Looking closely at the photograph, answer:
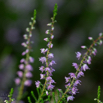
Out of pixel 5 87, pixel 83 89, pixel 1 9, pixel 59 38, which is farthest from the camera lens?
pixel 1 9

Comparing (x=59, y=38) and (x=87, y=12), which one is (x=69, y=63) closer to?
(x=59, y=38)

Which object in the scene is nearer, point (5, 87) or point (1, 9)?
point (5, 87)

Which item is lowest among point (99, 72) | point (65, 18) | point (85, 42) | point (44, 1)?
point (99, 72)

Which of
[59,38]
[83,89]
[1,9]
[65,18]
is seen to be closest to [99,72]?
[83,89]

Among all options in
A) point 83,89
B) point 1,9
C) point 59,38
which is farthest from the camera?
point 1,9

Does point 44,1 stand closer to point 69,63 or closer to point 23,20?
point 23,20

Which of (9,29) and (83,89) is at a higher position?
(9,29)

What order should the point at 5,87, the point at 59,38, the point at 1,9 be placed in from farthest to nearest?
1. the point at 1,9
2. the point at 59,38
3. the point at 5,87

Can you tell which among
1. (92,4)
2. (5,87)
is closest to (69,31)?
(92,4)

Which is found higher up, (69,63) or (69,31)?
(69,31)

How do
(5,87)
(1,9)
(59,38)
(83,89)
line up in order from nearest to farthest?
(5,87) → (83,89) → (59,38) → (1,9)
